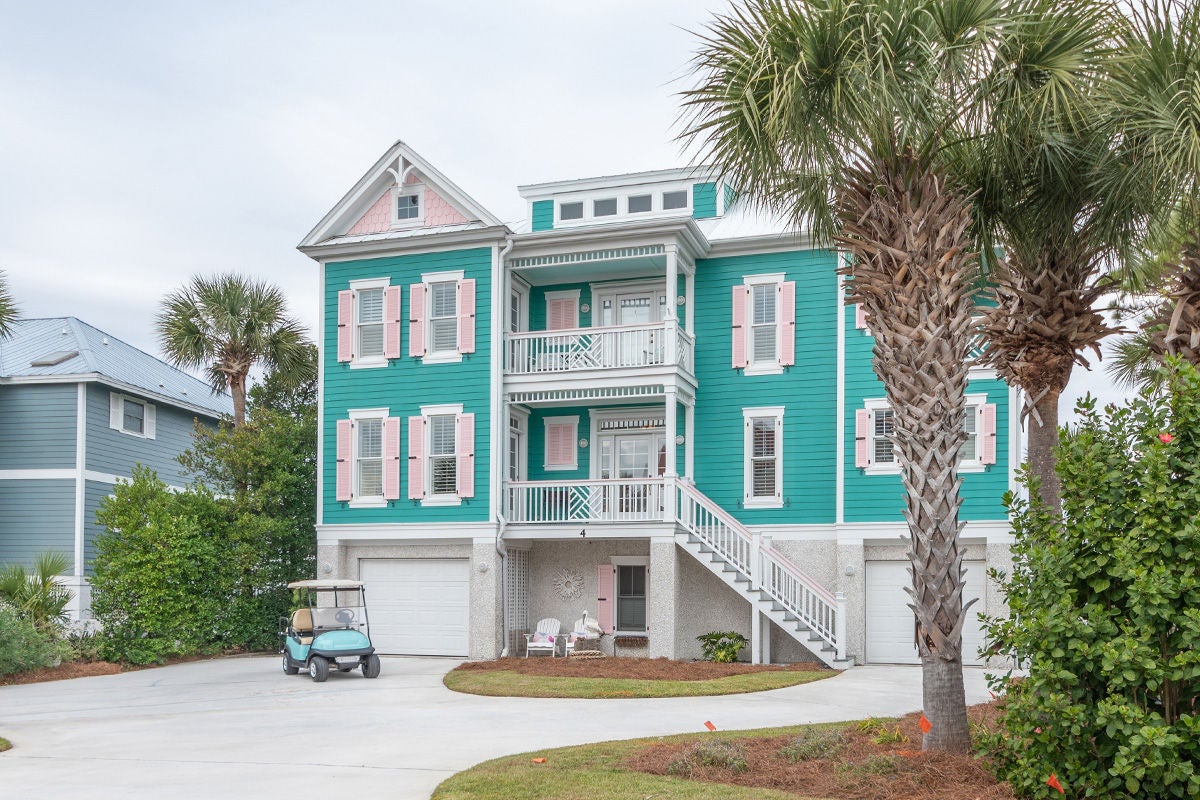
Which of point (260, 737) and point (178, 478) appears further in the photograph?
point (178, 478)

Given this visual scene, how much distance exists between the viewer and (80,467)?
27953 mm

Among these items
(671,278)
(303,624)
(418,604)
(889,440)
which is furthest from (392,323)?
(889,440)

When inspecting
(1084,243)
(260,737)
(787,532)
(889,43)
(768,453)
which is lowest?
(260,737)

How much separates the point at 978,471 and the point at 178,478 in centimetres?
2192

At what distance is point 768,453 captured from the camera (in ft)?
75.6

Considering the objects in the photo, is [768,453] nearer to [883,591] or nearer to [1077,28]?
[883,591]

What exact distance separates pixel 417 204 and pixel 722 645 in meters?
11.2

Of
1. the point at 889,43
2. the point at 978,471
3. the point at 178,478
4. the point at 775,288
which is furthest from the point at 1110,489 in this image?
the point at 178,478

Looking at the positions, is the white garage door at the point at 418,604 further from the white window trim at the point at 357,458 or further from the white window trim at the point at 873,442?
the white window trim at the point at 873,442

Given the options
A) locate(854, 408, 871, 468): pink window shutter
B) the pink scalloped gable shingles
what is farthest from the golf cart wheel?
locate(854, 408, 871, 468): pink window shutter

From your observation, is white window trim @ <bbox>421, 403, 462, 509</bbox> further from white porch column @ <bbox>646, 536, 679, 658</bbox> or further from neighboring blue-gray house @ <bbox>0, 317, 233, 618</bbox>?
neighboring blue-gray house @ <bbox>0, 317, 233, 618</bbox>

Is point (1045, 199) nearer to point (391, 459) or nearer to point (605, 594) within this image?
point (605, 594)

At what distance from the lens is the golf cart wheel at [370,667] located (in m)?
19.2

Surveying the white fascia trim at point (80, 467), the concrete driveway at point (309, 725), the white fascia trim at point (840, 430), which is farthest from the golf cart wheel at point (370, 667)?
the white fascia trim at point (80, 467)
